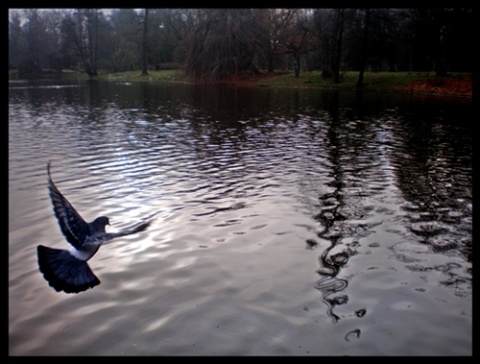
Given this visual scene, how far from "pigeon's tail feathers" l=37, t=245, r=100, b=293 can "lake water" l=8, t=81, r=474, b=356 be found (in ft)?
3.33

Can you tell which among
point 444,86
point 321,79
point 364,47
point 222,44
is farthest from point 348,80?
point 222,44

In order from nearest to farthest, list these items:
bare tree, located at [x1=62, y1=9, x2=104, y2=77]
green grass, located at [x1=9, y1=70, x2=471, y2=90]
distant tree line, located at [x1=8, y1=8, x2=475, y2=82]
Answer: bare tree, located at [x1=62, y1=9, x2=104, y2=77] → distant tree line, located at [x1=8, y1=8, x2=475, y2=82] → green grass, located at [x1=9, y1=70, x2=471, y2=90]

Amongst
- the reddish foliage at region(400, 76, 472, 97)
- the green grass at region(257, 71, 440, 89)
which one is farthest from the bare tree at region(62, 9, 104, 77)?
the reddish foliage at region(400, 76, 472, 97)

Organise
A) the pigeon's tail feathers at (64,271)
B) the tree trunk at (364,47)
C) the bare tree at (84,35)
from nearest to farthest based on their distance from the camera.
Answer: the pigeon's tail feathers at (64,271), the bare tree at (84,35), the tree trunk at (364,47)

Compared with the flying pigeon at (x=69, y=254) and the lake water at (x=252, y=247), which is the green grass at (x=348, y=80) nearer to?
the lake water at (x=252, y=247)

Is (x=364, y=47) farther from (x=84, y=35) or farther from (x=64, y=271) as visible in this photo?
(x=64, y=271)

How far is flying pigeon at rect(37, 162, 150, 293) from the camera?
367cm

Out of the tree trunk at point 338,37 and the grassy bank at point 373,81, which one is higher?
the tree trunk at point 338,37

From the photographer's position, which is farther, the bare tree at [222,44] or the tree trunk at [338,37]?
the bare tree at [222,44]

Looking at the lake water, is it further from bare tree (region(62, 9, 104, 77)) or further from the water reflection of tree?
bare tree (region(62, 9, 104, 77))

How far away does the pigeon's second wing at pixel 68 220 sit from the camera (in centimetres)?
377

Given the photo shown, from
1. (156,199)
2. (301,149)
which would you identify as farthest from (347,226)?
(301,149)

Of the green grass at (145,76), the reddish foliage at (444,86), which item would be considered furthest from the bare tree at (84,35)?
the reddish foliage at (444,86)

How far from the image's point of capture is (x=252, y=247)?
683 cm
